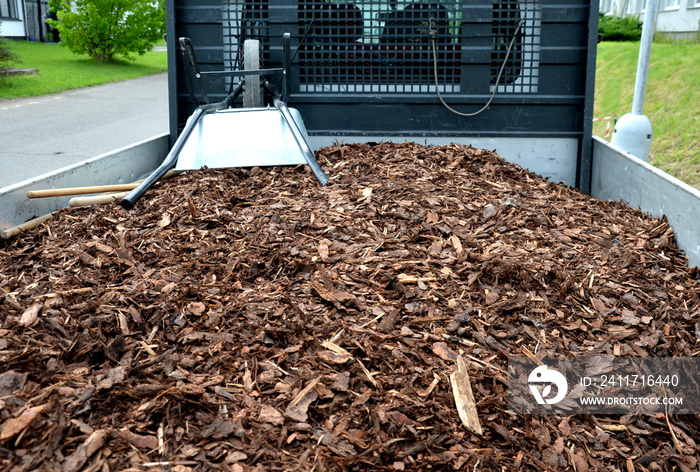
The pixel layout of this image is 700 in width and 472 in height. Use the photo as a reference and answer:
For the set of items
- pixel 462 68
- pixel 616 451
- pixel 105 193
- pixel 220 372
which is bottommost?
pixel 616 451

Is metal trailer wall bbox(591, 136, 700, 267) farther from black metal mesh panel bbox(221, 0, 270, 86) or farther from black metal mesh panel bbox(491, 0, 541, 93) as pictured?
black metal mesh panel bbox(221, 0, 270, 86)

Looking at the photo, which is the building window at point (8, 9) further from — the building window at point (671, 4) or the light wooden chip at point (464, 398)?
the light wooden chip at point (464, 398)

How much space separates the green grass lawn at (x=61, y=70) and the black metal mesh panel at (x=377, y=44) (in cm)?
1180

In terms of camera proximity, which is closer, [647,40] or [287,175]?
[287,175]

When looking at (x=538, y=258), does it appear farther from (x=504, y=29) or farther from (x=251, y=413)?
→ (x=504, y=29)

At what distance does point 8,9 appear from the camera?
28.3 m

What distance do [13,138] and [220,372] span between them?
30.8 feet

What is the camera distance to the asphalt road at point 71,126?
28.9 feet

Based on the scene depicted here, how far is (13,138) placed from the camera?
409 inches

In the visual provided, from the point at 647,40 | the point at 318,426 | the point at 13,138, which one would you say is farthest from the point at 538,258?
the point at 13,138

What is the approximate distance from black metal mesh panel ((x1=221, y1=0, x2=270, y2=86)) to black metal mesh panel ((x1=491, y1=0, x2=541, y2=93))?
1.89 meters

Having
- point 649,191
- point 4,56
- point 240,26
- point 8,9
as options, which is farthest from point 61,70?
point 649,191

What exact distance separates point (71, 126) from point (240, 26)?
7360 mm

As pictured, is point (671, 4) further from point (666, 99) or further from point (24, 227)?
point (24, 227)
